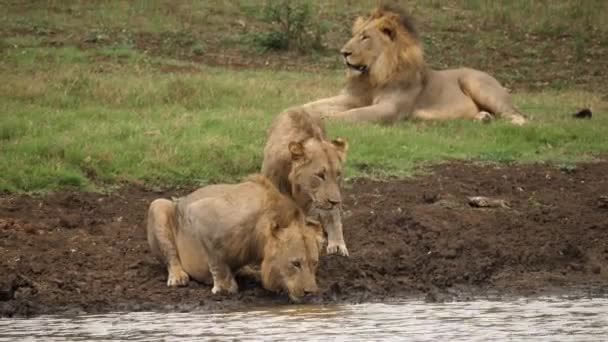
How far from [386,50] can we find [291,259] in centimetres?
716

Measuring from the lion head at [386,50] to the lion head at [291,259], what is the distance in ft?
22.8

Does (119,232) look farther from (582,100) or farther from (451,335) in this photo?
(582,100)

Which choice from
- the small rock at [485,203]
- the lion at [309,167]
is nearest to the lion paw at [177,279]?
the lion at [309,167]

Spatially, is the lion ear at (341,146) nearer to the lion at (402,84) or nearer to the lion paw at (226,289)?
the lion paw at (226,289)

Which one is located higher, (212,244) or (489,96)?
(489,96)

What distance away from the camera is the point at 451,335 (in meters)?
8.78

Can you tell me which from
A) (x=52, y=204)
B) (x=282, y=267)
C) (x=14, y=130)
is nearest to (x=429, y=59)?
(x=14, y=130)

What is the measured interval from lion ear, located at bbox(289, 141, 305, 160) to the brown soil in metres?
A: 0.78

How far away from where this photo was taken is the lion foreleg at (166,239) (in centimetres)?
1003

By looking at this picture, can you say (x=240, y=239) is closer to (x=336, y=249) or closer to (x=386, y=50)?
(x=336, y=249)

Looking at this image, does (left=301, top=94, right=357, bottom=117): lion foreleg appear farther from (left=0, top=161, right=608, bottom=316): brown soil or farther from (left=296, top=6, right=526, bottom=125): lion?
(left=0, top=161, right=608, bottom=316): brown soil

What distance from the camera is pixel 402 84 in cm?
1617

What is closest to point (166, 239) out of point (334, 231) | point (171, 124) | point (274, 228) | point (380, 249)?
point (274, 228)

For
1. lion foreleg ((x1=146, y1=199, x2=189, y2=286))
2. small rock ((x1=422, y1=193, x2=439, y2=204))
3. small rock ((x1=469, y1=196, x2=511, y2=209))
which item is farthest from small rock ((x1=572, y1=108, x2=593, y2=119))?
lion foreleg ((x1=146, y1=199, x2=189, y2=286))
